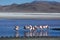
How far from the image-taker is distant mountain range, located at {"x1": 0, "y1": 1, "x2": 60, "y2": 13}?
3926mm

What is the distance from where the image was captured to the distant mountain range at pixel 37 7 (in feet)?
12.9

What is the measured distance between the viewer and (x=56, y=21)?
3.87 metres

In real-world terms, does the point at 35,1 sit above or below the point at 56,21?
above

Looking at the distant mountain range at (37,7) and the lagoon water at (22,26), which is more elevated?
the distant mountain range at (37,7)

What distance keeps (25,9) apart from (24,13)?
0.06 m

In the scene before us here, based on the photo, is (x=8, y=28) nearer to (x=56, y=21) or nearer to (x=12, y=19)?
(x=12, y=19)

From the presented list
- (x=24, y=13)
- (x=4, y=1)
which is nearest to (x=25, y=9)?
(x=24, y=13)

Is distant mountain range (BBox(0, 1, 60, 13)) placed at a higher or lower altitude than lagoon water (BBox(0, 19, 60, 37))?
higher

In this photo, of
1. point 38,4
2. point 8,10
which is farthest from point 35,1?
point 8,10

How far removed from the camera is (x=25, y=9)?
3.93 m

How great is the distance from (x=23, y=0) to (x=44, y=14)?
1.17ft

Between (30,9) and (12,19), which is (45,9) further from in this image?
(12,19)

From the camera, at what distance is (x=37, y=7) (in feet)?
13.0

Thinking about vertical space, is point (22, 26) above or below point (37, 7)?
below
